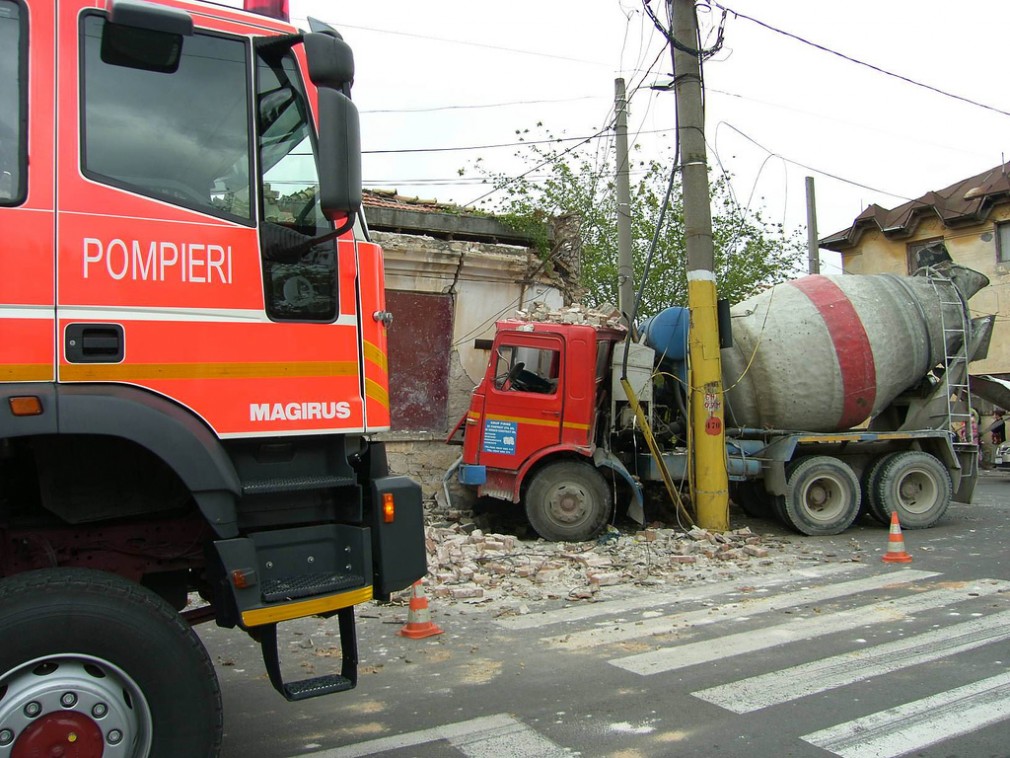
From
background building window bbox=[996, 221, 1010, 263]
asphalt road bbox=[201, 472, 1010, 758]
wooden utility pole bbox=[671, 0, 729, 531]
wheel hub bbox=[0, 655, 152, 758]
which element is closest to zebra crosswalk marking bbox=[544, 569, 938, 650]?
asphalt road bbox=[201, 472, 1010, 758]

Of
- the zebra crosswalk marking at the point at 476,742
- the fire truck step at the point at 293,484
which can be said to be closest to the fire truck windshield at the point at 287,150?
the fire truck step at the point at 293,484

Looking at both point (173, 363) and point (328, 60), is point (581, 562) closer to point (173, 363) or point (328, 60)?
point (173, 363)

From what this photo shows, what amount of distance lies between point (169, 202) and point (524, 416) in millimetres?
6979

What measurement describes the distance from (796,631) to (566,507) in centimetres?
395

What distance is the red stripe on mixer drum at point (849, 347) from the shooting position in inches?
412

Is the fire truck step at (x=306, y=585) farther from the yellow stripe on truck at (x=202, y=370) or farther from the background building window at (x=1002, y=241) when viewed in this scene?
the background building window at (x=1002, y=241)

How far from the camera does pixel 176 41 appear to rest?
11.0ft

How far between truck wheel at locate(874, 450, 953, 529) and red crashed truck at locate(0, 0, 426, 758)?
8.76m

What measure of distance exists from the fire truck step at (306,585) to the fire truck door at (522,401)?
6438 mm

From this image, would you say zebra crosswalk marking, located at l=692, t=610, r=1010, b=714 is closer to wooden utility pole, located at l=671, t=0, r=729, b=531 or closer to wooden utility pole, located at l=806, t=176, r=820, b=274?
wooden utility pole, located at l=671, t=0, r=729, b=531

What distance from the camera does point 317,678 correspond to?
11.8ft

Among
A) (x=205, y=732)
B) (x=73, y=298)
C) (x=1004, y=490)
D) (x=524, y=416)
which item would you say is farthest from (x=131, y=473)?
(x=1004, y=490)

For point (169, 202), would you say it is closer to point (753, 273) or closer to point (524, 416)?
point (524, 416)

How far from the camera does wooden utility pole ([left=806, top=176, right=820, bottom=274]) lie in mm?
21719
